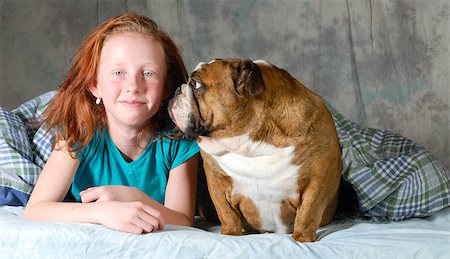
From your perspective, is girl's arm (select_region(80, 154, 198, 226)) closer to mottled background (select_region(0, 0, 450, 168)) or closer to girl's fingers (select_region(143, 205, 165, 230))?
girl's fingers (select_region(143, 205, 165, 230))

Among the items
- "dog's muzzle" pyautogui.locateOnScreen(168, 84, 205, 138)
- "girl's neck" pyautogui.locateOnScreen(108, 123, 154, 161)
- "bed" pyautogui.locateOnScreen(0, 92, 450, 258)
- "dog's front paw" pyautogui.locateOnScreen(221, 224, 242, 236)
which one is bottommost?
"dog's front paw" pyautogui.locateOnScreen(221, 224, 242, 236)

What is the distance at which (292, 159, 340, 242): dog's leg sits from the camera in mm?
2299

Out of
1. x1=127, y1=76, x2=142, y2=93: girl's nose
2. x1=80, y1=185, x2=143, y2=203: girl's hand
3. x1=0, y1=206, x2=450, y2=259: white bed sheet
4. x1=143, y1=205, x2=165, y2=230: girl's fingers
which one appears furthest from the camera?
x1=127, y1=76, x2=142, y2=93: girl's nose

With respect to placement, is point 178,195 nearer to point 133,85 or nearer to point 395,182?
point 133,85

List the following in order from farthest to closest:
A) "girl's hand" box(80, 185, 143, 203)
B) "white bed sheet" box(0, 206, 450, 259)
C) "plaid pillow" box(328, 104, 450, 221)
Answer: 1. "plaid pillow" box(328, 104, 450, 221)
2. "girl's hand" box(80, 185, 143, 203)
3. "white bed sheet" box(0, 206, 450, 259)

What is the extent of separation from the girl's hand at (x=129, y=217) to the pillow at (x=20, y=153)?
0.59m

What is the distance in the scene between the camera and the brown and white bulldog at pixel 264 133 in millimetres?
2254

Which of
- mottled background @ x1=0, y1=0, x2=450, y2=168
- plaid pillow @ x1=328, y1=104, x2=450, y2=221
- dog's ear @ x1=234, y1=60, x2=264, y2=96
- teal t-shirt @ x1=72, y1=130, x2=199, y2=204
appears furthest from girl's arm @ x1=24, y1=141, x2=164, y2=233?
mottled background @ x1=0, y1=0, x2=450, y2=168

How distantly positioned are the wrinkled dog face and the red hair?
0.39 m

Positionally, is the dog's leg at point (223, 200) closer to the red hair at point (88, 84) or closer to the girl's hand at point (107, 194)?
the girl's hand at point (107, 194)

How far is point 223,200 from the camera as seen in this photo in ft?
7.91

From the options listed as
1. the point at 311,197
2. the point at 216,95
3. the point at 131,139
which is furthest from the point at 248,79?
the point at 131,139

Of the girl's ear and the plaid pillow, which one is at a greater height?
the girl's ear

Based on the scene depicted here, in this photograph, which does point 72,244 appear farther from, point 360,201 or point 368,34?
point 368,34
